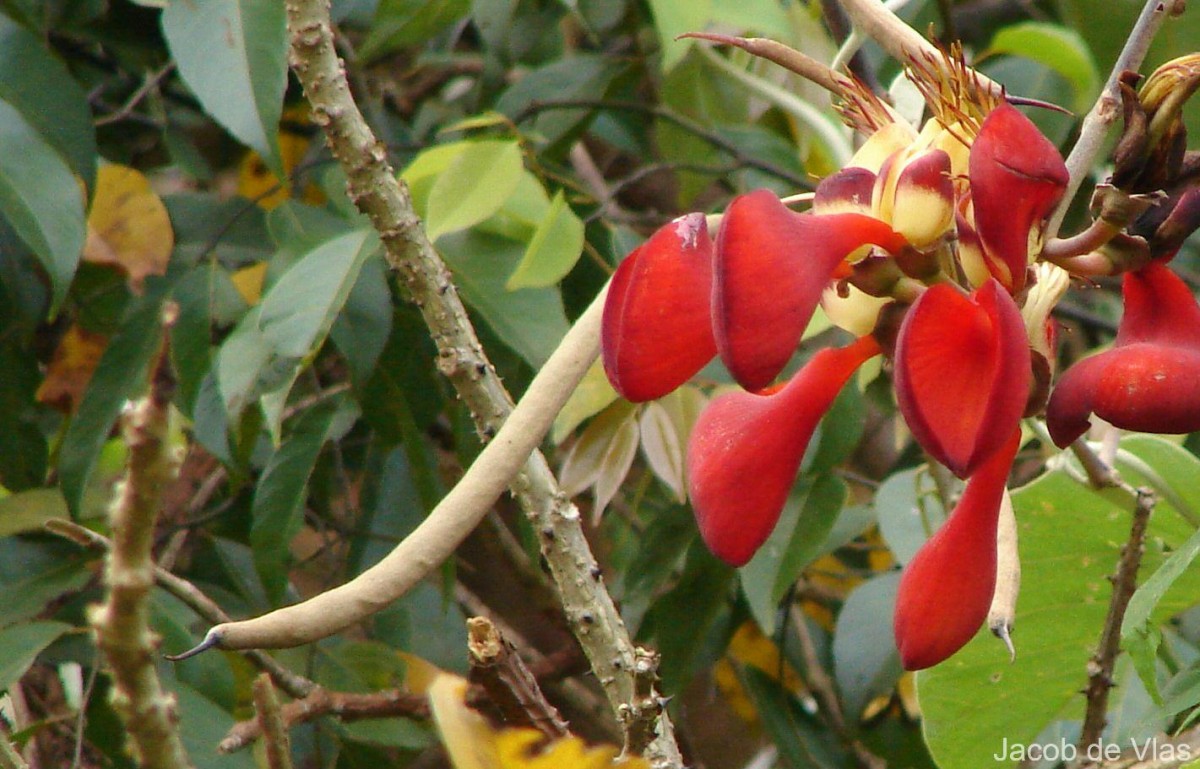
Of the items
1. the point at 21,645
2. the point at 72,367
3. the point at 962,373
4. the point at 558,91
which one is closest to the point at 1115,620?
the point at 962,373

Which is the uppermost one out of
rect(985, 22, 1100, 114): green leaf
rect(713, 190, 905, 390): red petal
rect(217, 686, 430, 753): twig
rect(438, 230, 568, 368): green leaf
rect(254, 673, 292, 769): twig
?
rect(713, 190, 905, 390): red petal

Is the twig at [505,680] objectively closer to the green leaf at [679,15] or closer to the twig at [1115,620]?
the twig at [1115,620]

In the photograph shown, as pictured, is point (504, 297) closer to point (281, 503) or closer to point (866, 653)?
point (281, 503)

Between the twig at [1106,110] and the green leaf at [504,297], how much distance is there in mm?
396

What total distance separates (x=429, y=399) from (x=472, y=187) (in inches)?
8.6

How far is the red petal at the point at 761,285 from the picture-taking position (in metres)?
0.32

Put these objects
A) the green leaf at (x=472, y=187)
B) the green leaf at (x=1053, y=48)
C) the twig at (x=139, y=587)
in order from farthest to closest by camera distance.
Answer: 1. the green leaf at (x=1053, y=48)
2. the green leaf at (x=472, y=187)
3. the twig at (x=139, y=587)

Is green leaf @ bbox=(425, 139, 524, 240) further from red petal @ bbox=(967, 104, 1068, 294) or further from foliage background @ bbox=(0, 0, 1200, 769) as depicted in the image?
red petal @ bbox=(967, 104, 1068, 294)

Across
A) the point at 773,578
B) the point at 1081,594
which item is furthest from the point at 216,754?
the point at 1081,594

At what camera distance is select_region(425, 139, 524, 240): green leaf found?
29.2 inches

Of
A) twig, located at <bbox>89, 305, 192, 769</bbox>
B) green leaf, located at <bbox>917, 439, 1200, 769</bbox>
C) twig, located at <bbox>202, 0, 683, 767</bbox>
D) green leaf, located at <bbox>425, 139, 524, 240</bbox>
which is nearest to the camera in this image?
twig, located at <bbox>89, 305, 192, 769</bbox>

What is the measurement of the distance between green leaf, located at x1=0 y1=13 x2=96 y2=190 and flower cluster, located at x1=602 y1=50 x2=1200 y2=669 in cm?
54

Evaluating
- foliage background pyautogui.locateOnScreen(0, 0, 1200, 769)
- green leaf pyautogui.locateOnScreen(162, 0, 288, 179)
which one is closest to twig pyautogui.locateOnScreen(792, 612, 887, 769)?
foliage background pyautogui.locateOnScreen(0, 0, 1200, 769)

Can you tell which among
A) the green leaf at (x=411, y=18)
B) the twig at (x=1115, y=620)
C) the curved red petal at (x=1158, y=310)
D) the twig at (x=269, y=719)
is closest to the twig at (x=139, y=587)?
the twig at (x=269, y=719)
